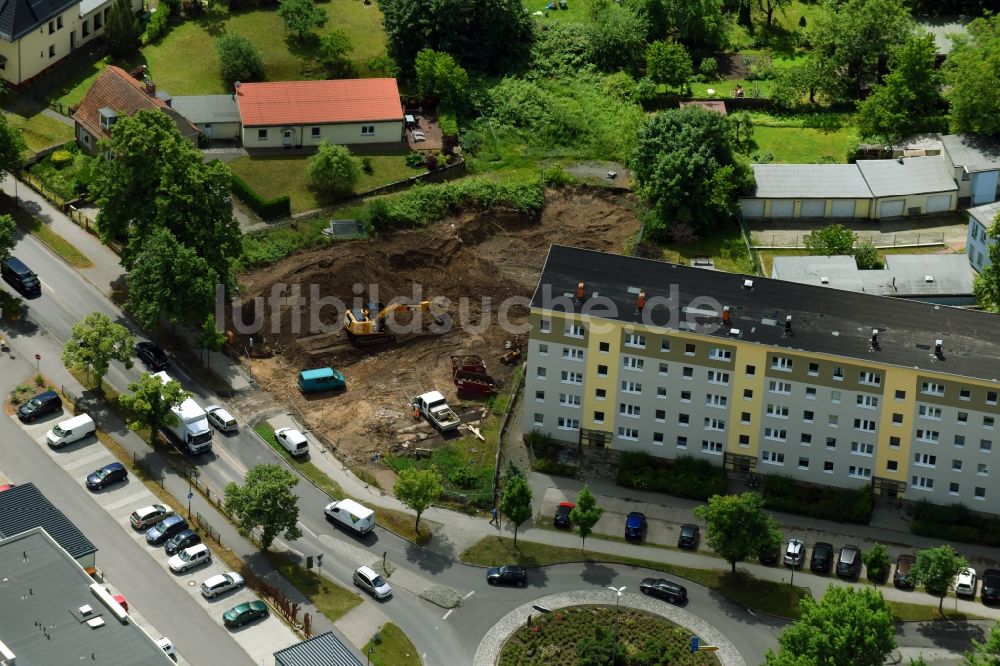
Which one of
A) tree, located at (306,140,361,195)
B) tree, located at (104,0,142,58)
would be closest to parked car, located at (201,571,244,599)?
tree, located at (306,140,361,195)

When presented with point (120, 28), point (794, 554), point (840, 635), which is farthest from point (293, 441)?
point (120, 28)

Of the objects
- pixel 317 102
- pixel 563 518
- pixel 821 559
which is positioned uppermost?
pixel 317 102

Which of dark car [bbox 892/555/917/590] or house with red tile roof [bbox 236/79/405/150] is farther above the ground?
house with red tile roof [bbox 236/79/405/150]

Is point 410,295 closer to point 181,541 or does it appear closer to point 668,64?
point 181,541

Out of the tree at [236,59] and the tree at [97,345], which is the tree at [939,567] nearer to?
the tree at [97,345]

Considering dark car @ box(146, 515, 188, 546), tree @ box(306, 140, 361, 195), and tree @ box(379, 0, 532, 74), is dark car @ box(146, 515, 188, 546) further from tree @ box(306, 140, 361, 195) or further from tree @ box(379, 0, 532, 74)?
tree @ box(379, 0, 532, 74)

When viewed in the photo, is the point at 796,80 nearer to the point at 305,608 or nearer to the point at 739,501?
the point at 739,501

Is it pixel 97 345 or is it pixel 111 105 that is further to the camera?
pixel 111 105
